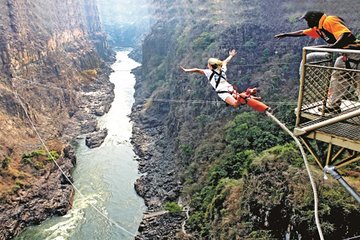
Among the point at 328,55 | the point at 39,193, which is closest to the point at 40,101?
the point at 39,193

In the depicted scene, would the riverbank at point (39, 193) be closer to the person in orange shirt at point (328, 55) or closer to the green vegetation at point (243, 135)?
the green vegetation at point (243, 135)

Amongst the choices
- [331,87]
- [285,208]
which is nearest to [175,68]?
[285,208]

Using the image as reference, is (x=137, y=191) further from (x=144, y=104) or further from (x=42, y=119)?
(x=144, y=104)

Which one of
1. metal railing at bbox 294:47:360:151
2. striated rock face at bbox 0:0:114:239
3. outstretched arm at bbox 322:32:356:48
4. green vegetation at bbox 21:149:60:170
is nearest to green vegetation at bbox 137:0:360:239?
striated rock face at bbox 0:0:114:239

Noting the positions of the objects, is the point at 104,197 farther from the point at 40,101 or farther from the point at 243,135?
the point at 40,101

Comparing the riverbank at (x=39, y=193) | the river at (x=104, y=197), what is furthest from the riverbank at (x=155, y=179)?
the riverbank at (x=39, y=193)

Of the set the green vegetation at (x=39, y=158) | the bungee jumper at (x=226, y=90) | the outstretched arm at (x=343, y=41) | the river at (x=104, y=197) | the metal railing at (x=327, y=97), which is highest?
the outstretched arm at (x=343, y=41)

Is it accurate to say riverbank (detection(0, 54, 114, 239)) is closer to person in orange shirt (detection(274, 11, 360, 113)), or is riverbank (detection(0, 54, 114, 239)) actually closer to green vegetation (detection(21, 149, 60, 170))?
green vegetation (detection(21, 149, 60, 170))
